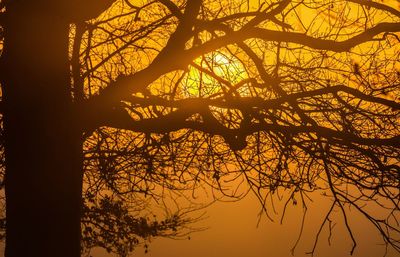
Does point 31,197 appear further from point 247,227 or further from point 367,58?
point 247,227

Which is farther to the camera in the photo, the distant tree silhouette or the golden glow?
the golden glow

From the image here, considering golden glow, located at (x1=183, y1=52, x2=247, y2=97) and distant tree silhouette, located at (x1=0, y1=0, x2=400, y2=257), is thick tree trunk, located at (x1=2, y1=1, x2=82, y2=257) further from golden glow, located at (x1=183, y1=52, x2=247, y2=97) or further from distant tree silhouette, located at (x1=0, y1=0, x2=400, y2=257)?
golden glow, located at (x1=183, y1=52, x2=247, y2=97)

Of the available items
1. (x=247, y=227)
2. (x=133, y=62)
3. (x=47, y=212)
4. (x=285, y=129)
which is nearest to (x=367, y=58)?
(x=285, y=129)

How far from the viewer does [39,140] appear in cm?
502

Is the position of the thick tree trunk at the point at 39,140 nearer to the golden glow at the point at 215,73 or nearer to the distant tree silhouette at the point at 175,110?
the distant tree silhouette at the point at 175,110

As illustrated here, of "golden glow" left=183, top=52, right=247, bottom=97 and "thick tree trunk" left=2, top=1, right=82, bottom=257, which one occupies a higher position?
"golden glow" left=183, top=52, right=247, bottom=97

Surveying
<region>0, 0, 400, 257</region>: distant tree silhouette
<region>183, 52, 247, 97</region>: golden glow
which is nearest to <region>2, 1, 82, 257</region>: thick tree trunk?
<region>0, 0, 400, 257</region>: distant tree silhouette

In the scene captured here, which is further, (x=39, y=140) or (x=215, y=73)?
(x=215, y=73)

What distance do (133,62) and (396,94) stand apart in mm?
3370

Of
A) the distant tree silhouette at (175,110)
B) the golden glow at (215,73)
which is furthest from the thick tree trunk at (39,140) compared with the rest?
the golden glow at (215,73)

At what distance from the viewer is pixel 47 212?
4941 mm

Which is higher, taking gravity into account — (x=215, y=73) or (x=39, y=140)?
(x=215, y=73)

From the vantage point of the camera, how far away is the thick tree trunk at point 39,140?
4.95 meters

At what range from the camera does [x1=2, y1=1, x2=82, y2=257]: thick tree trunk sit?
495 cm
